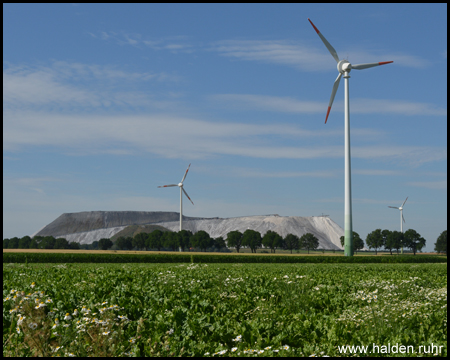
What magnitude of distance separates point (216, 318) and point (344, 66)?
5463cm

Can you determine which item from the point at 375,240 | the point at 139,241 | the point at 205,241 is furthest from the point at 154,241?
the point at 375,240

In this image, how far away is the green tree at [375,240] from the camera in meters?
136

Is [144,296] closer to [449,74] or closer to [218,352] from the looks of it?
[218,352]

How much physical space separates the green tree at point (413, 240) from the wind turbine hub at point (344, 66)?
296 ft

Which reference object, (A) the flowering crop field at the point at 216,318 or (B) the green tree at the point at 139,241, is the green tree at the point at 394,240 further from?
(A) the flowering crop field at the point at 216,318

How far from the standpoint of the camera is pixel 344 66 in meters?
58.4

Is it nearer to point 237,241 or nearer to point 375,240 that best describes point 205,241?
point 237,241

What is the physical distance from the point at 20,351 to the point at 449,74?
9.71 meters

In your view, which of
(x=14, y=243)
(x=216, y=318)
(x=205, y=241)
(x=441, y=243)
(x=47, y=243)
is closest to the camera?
(x=216, y=318)

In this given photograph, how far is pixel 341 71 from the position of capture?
59062mm

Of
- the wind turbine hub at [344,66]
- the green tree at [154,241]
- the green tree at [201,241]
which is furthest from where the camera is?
the green tree at [154,241]

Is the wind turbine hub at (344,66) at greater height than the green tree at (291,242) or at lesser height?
greater

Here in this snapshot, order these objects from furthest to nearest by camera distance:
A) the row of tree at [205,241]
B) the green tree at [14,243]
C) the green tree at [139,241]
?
1. the green tree at [14,243]
2. the green tree at [139,241]
3. the row of tree at [205,241]

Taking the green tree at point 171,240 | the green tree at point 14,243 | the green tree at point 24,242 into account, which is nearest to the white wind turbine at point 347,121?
the green tree at point 171,240
